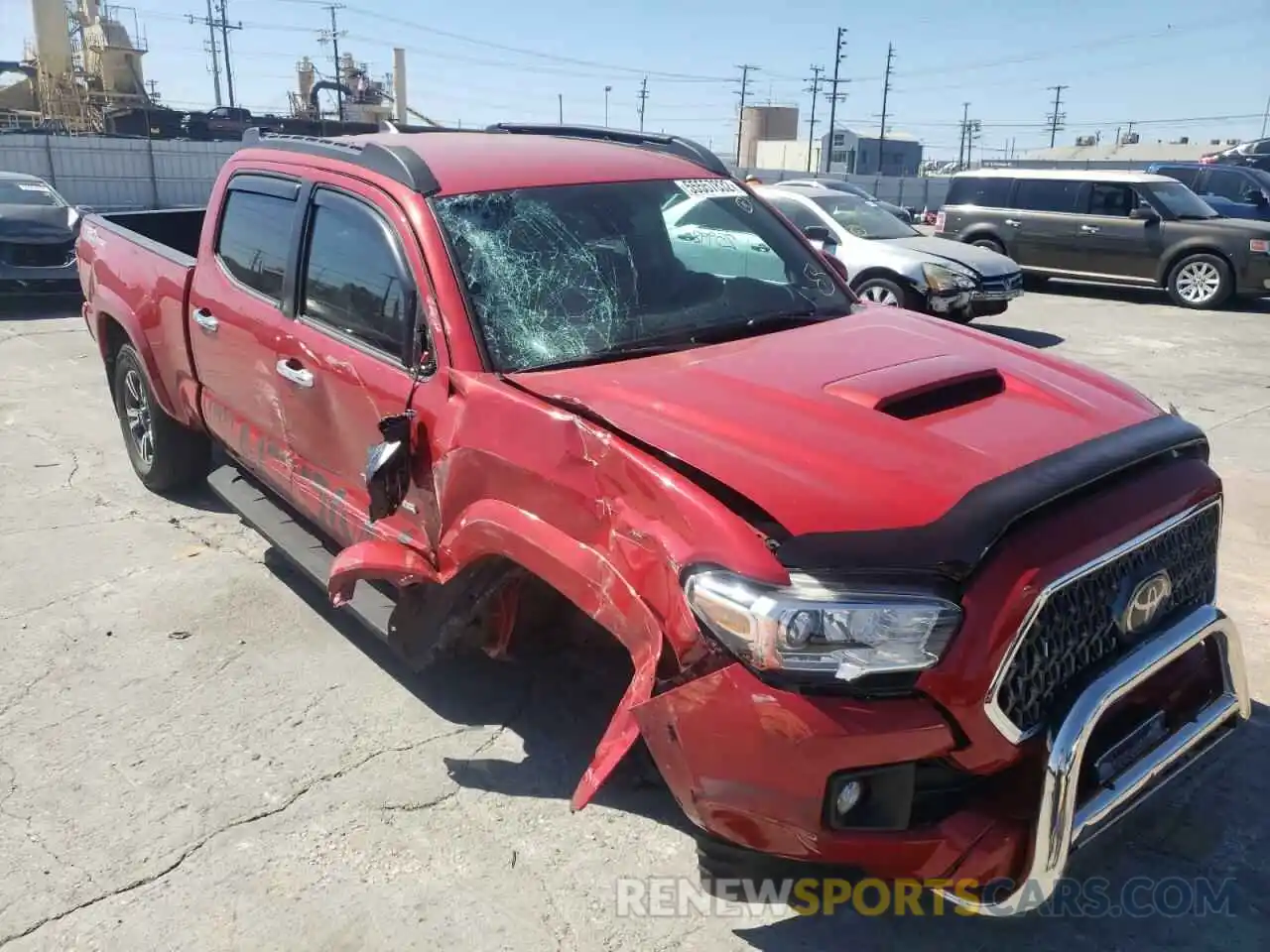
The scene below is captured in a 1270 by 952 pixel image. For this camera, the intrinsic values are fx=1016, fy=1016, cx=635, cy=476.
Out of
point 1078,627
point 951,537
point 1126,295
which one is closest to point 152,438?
point 951,537

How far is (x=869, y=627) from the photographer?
2.10m

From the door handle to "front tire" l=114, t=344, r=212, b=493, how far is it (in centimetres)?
183

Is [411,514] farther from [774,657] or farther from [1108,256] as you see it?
[1108,256]

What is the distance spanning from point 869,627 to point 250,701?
8.23ft

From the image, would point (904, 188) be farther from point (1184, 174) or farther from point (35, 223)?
point (35, 223)

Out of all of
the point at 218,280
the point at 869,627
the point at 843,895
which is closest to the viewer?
the point at 869,627

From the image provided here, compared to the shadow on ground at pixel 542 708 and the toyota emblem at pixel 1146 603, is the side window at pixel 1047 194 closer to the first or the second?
the shadow on ground at pixel 542 708

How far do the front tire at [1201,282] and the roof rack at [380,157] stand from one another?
13.2 meters

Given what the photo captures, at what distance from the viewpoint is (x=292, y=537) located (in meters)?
4.20

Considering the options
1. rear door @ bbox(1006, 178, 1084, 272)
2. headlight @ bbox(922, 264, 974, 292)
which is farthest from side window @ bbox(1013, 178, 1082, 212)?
headlight @ bbox(922, 264, 974, 292)

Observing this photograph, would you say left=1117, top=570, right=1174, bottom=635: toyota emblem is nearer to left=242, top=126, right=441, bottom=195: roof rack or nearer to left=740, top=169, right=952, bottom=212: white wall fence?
left=242, top=126, right=441, bottom=195: roof rack

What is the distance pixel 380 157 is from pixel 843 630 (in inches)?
96.3

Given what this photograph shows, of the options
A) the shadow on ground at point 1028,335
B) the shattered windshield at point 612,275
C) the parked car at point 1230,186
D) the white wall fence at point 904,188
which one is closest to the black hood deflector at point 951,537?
the shattered windshield at point 612,275

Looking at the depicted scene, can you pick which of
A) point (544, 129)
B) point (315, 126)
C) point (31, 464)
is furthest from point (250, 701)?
point (315, 126)
